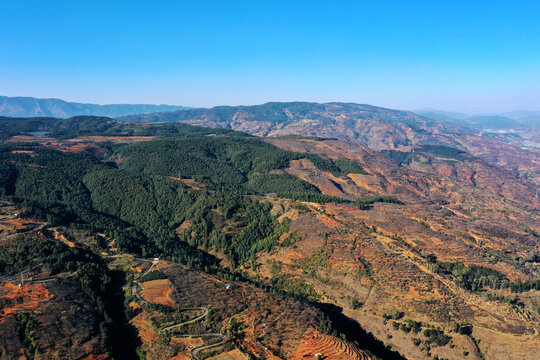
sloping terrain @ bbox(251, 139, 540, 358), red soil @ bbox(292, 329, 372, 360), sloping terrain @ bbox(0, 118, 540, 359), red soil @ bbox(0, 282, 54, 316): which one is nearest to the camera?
red soil @ bbox(292, 329, 372, 360)

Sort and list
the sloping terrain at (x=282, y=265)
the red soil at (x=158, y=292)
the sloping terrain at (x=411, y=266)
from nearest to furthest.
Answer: the sloping terrain at (x=282, y=265), the red soil at (x=158, y=292), the sloping terrain at (x=411, y=266)

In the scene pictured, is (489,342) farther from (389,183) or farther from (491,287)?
(389,183)

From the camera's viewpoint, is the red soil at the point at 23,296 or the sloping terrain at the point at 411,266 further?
the sloping terrain at the point at 411,266

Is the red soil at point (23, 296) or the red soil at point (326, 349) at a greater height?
the red soil at point (23, 296)

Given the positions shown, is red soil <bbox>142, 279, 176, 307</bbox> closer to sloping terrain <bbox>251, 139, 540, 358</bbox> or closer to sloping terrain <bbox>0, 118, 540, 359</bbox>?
sloping terrain <bbox>0, 118, 540, 359</bbox>

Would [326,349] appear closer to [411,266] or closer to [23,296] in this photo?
[411,266]

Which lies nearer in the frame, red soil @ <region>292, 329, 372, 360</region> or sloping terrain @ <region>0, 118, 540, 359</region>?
red soil @ <region>292, 329, 372, 360</region>

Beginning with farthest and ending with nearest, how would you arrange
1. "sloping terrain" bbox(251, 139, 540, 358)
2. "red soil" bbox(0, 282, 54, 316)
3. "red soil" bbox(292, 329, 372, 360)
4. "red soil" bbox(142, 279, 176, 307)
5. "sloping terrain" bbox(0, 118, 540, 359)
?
"sloping terrain" bbox(251, 139, 540, 358) < "red soil" bbox(142, 279, 176, 307) < "sloping terrain" bbox(0, 118, 540, 359) < "red soil" bbox(0, 282, 54, 316) < "red soil" bbox(292, 329, 372, 360)

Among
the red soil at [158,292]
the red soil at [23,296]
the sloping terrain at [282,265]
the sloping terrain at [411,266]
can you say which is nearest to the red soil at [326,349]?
the sloping terrain at [282,265]

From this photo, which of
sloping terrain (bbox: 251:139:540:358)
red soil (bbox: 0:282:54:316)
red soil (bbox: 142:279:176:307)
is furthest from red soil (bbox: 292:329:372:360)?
red soil (bbox: 0:282:54:316)

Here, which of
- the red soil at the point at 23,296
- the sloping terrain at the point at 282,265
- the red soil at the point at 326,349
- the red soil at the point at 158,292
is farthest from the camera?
the red soil at the point at 158,292

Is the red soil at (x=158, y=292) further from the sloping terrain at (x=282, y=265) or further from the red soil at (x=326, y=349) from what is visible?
the red soil at (x=326, y=349)
